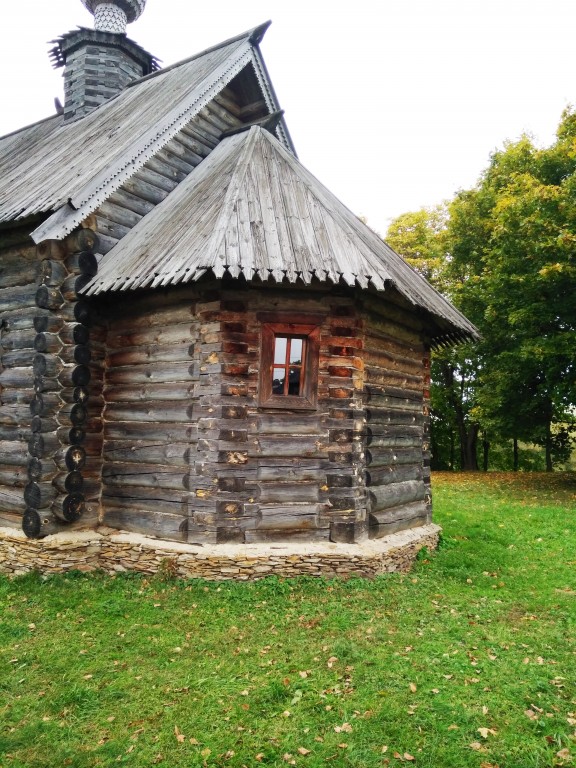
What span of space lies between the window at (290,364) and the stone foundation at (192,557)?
2010 millimetres

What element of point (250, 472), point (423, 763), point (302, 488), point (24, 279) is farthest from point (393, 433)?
point (24, 279)

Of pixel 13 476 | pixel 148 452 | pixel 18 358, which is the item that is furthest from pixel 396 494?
pixel 18 358

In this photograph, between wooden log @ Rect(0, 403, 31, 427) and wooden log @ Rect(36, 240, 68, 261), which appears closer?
wooden log @ Rect(36, 240, 68, 261)

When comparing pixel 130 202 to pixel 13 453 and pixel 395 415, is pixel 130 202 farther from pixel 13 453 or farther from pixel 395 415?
pixel 395 415

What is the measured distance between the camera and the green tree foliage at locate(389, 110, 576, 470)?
15.8m

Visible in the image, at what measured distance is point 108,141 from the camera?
984 cm

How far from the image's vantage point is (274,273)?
7.00 m

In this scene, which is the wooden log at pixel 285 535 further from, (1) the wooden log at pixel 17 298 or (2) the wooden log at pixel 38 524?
(1) the wooden log at pixel 17 298

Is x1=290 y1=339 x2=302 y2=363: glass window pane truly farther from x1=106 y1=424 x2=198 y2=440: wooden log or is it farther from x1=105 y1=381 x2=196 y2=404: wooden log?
x1=106 y1=424 x2=198 y2=440: wooden log

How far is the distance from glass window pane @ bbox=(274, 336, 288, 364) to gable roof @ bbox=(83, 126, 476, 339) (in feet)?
3.06

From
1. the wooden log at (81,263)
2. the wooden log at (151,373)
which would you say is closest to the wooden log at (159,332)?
the wooden log at (151,373)

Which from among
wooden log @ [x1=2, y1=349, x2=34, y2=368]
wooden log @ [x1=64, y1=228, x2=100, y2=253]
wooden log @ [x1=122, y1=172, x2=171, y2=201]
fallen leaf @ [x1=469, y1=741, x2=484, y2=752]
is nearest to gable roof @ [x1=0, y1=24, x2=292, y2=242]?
wooden log @ [x1=64, y1=228, x2=100, y2=253]

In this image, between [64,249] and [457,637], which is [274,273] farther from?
[457,637]

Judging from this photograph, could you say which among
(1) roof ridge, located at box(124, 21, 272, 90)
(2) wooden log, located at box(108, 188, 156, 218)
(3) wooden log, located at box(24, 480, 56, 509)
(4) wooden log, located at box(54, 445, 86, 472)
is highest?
(1) roof ridge, located at box(124, 21, 272, 90)
